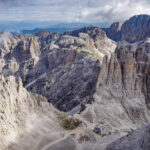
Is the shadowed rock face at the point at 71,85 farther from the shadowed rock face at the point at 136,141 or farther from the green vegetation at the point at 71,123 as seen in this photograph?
the shadowed rock face at the point at 136,141

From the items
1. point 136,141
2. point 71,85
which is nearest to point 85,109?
point 136,141

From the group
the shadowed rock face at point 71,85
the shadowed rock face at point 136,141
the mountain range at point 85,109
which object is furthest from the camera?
the shadowed rock face at point 71,85

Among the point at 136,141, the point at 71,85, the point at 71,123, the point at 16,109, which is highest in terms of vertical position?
the point at 16,109

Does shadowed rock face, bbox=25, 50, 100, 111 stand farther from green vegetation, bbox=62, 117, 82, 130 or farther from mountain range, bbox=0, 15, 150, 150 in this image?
green vegetation, bbox=62, 117, 82, 130

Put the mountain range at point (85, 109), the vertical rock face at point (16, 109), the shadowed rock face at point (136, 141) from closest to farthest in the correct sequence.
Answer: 1. the shadowed rock face at point (136, 141)
2. the vertical rock face at point (16, 109)
3. the mountain range at point (85, 109)

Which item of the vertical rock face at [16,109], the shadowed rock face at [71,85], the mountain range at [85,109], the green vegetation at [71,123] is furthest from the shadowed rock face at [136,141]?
the shadowed rock face at [71,85]

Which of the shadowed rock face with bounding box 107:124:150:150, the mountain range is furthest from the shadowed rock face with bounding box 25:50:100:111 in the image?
the shadowed rock face with bounding box 107:124:150:150

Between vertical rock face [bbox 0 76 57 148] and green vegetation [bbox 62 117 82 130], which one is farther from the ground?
vertical rock face [bbox 0 76 57 148]

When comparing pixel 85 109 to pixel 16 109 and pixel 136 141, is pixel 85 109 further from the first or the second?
pixel 136 141

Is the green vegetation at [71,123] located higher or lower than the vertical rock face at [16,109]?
lower

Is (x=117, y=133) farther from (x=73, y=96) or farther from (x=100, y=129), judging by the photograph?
(x=73, y=96)

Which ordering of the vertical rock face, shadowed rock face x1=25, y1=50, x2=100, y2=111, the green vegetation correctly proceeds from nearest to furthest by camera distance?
1. the vertical rock face
2. the green vegetation
3. shadowed rock face x1=25, y1=50, x2=100, y2=111
